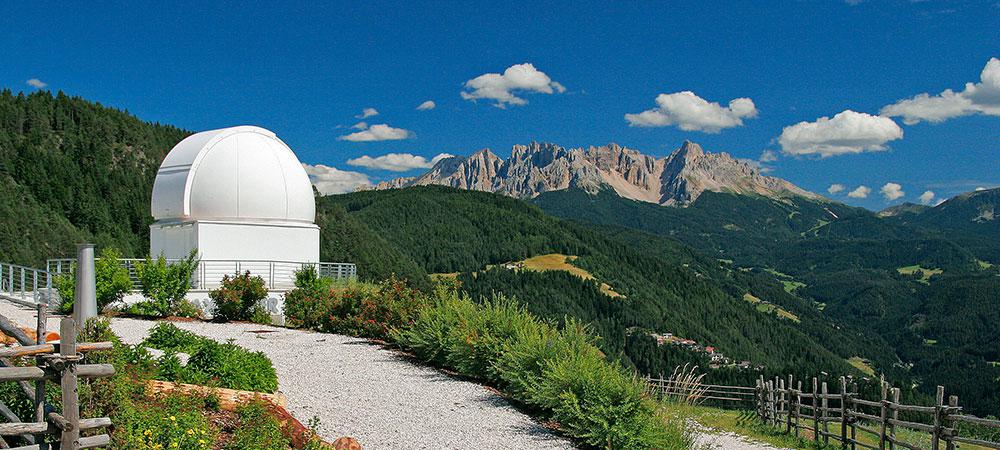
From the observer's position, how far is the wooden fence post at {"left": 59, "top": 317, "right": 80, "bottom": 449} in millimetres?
5301

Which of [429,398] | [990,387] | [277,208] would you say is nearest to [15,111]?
[277,208]

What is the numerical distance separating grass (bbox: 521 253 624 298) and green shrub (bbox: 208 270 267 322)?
385 feet

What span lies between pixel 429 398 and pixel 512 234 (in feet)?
497

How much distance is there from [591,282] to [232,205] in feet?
375

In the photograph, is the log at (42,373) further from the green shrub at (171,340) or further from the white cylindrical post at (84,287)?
the white cylindrical post at (84,287)

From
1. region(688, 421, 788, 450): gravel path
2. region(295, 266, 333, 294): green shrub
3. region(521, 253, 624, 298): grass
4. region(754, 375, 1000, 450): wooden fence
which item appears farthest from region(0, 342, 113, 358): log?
region(521, 253, 624, 298): grass

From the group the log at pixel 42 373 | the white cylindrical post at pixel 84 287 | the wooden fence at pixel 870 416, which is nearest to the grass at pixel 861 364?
the wooden fence at pixel 870 416

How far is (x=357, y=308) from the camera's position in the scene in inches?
667

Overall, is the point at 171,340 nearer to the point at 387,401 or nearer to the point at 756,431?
the point at 387,401

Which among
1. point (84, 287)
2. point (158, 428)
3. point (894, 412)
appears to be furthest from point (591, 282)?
point (158, 428)

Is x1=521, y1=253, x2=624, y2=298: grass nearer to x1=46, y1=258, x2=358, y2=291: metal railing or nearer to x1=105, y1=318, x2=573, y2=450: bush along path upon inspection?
x1=46, y1=258, x2=358, y2=291: metal railing

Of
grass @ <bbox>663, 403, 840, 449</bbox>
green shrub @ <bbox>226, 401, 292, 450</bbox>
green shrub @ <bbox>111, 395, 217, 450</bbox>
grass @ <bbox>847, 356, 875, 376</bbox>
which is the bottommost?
grass @ <bbox>847, 356, 875, 376</bbox>

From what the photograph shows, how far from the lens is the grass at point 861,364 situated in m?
148

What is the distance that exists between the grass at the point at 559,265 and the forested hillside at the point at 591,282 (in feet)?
6.37
